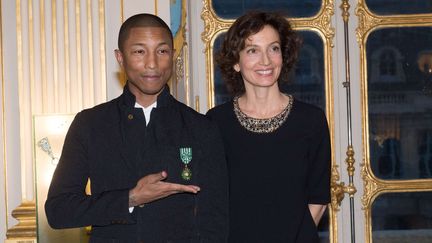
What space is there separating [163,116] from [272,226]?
61 centimetres

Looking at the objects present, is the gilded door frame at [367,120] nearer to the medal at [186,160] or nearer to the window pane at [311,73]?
the window pane at [311,73]

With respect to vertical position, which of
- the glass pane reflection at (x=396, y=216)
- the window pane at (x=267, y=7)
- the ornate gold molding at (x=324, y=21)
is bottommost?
the glass pane reflection at (x=396, y=216)

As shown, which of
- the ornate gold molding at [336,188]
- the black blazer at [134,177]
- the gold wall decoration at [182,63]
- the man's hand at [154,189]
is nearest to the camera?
the man's hand at [154,189]

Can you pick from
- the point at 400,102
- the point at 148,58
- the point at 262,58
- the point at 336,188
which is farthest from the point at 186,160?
the point at 400,102

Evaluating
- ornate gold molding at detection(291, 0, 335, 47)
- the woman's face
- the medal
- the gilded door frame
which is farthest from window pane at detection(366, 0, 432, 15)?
the medal

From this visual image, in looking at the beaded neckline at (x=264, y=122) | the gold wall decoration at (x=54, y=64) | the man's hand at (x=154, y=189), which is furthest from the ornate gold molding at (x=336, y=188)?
the man's hand at (x=154, y=189)

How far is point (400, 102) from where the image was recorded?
5.32 meters

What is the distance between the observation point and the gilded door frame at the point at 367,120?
5258 mm

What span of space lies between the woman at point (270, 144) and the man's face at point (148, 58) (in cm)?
46

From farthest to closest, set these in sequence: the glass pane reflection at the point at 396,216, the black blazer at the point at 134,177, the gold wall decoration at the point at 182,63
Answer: the glass pane reflection at the point at 396,216 → the gold wall decoration at the point at 182,63 → the black blazer at the point at 134,177

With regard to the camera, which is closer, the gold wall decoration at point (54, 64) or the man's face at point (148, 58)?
the man's face at point (148, 58)

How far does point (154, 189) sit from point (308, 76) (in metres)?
3.08

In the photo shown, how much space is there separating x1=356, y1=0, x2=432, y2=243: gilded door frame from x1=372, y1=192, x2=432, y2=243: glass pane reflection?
4cm

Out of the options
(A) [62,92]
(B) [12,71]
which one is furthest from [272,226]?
(B) [12,71]
